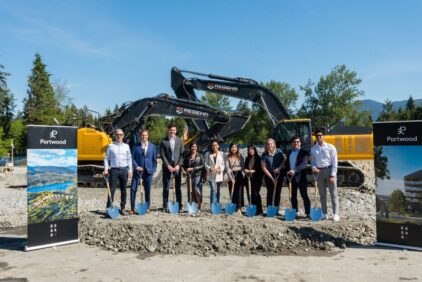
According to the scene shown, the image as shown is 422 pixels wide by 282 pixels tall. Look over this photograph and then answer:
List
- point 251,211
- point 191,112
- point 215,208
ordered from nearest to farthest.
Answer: point 251,211
point 215,208
point 191,112

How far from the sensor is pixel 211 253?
611cm

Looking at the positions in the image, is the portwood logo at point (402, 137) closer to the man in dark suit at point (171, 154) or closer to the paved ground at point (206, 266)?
the paved ground at point (206, 266)

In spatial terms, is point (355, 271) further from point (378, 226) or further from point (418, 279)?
point (378, 226)

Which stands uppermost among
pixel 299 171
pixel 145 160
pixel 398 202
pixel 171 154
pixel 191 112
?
pixel 191 112

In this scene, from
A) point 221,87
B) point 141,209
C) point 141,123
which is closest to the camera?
point 141,209

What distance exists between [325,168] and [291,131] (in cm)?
722

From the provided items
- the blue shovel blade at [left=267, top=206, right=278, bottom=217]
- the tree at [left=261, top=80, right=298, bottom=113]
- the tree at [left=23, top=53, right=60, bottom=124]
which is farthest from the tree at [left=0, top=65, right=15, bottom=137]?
the blue shovel blade at [left=267, top=206, right=278, bottom=217]

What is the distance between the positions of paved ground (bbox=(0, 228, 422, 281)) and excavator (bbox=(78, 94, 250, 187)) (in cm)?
882

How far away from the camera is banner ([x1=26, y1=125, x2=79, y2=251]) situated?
6379 mm

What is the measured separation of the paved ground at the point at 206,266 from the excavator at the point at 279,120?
881cm

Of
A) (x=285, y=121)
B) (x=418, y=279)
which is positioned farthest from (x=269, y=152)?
(x=285, y=121)

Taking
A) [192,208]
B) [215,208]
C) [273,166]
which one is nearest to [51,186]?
[192,208]

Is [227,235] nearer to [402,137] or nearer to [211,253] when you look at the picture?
[211,253]

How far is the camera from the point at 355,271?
5.14m
